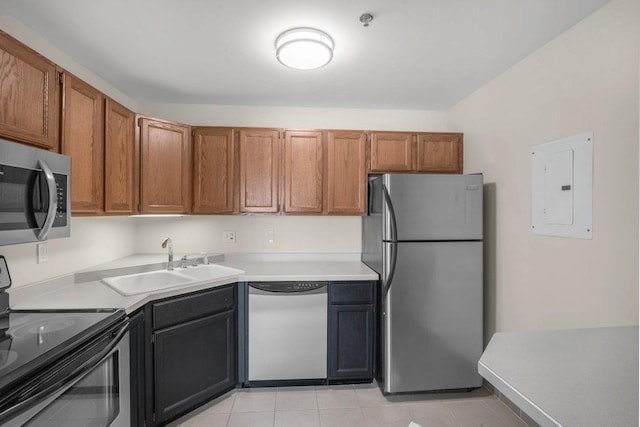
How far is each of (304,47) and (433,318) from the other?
200 cm

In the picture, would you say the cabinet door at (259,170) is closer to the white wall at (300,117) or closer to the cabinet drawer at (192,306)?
the white wall at (300,117)

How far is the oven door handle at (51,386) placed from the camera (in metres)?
1.00

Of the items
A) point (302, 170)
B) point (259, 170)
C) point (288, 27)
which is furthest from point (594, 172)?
point (259, 170)

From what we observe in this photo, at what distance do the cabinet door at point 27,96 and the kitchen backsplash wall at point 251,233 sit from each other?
57.1 inches

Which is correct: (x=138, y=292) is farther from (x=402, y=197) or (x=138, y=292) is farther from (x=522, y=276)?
(x=522, y=276)

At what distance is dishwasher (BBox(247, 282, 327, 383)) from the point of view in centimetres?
239

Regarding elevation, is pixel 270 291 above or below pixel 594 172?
below

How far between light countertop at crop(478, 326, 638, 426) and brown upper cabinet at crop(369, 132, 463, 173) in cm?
204

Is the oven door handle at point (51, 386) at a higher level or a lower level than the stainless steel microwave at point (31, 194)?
lower

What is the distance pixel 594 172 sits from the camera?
1.63 meters

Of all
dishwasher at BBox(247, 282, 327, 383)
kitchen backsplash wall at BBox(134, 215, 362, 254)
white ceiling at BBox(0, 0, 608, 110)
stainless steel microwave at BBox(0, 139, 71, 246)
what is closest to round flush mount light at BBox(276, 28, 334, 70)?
white ceiling at BBox(0, 0, 608, 110)

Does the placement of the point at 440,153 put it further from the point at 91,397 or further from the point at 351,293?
the point at 91,397

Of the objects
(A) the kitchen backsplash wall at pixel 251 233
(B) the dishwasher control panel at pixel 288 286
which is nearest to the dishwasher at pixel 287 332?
(B) the dishwasher control panel at pixel 288 286

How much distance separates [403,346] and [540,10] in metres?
2.17
